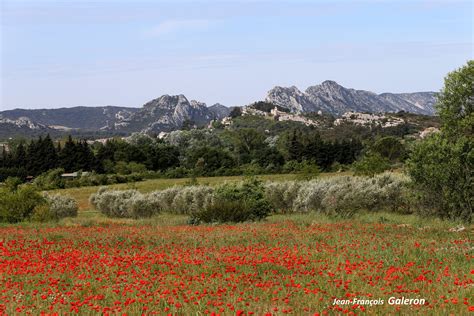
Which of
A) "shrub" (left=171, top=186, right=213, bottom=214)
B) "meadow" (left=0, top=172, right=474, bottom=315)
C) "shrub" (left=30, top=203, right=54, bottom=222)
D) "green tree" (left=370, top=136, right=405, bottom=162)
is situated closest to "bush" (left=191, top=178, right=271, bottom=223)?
"shrub" (left=171, top=186, right=213, bottom=214)

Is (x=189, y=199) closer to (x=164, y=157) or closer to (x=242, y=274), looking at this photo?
(x=242, y=274)

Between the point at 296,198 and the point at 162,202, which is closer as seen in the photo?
the point at 296,198

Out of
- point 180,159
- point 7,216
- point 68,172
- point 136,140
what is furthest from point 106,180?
point 7,216

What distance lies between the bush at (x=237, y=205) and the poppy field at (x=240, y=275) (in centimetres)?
781

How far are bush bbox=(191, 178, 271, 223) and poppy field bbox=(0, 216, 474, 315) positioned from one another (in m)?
7.81

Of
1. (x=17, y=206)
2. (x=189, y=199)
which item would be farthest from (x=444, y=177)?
(x=189, y=199)

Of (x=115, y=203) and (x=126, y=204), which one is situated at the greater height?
(x=126, y=204)

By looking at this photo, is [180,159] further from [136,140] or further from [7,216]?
[7,216]

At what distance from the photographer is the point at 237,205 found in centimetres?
2469

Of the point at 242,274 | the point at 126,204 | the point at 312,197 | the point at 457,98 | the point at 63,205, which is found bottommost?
the point at 126,204

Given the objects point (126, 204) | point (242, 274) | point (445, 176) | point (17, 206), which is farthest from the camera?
point (126, 204)

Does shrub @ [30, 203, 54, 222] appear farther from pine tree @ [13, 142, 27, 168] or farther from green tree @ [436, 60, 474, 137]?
pine tree @ [13, 142, 27, 168]

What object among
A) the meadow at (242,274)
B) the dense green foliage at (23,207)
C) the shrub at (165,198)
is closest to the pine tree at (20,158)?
the shrub at (165,198)

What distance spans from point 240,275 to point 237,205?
14938 millimetres
